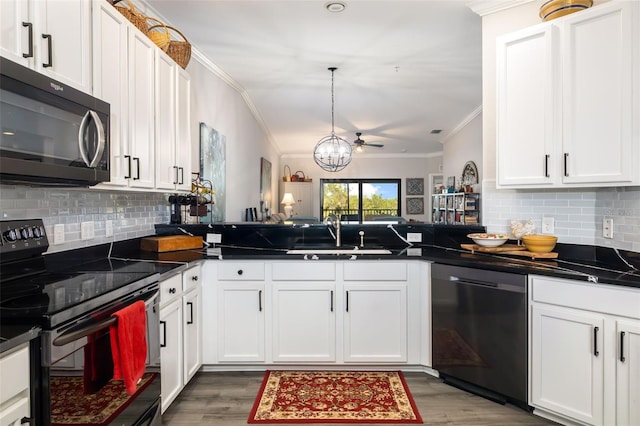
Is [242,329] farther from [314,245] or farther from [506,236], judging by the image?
[506,236]

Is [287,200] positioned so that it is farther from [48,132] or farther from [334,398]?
[48,132]

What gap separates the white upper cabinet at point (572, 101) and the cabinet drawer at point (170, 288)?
2100 mm

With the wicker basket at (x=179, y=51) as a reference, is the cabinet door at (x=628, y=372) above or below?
below

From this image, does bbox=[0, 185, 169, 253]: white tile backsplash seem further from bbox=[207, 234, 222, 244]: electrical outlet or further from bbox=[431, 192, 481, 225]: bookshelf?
bbox=[431, 192, 481, 225]: bookshelf

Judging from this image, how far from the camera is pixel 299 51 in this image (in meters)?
3.83

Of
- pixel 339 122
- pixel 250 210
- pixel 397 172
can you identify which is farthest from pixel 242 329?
pixel 397 172

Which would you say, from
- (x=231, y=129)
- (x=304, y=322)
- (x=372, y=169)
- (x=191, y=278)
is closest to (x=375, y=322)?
(x=304, y=322)

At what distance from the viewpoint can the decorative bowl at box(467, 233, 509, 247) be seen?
2719 millimetres

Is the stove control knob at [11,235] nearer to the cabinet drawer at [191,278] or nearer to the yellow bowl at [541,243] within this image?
the cabinet drawer at [191,278]

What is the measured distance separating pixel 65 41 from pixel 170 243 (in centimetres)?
156

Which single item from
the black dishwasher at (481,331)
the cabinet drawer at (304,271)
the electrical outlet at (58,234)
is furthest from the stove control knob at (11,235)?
the black dishwasher at (481,331)

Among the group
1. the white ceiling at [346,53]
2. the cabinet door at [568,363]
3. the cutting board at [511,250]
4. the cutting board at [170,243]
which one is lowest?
the cabinet door at [568,363]

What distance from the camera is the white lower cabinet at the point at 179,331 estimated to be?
6.97 feet

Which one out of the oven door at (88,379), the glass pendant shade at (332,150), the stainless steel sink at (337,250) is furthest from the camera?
the glass pendant shade at (332,150)
